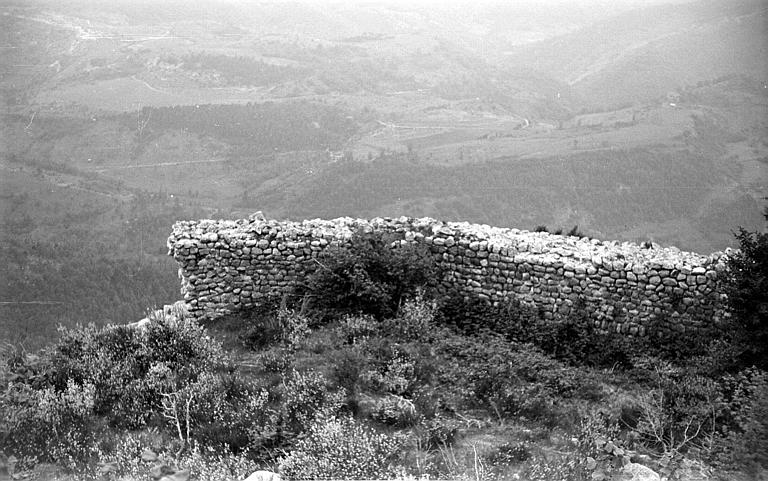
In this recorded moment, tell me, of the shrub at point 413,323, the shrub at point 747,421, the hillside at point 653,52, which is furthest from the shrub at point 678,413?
the hillside at point 653,52

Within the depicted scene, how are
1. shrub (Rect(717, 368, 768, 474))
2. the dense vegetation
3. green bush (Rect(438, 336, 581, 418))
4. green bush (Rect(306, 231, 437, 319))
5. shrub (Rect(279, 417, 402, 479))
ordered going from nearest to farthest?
shrub (Rect(279, 417, 402, 479)) → shrub (Rect(717, 368, 768, 474)) → the dense vegetation → green bush (Rect(438, 336, 581, 418)) → green bush (Rect(306, 231, 437, 319))

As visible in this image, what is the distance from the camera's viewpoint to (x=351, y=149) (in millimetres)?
40375

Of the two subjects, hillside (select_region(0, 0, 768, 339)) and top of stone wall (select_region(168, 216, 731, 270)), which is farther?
hillside (select_region(0, 0, 768, 339))

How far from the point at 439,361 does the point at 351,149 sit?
31700 mm

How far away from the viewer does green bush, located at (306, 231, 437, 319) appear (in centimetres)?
1122

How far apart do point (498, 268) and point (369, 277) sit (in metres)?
2.19

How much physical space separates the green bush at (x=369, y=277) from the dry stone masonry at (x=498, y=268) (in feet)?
1.31

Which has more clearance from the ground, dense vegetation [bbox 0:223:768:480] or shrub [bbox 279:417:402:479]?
shrub [bbox 279:417:402:479]

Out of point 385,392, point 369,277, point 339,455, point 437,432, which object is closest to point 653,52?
point 369,277

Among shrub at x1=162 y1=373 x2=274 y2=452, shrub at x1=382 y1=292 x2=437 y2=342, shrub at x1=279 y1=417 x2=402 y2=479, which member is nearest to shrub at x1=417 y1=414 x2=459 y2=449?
shrub at x1=279 y1=417 x2=402 y2=479

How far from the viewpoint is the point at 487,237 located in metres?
11.6

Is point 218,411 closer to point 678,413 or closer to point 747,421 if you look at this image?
point 678,413

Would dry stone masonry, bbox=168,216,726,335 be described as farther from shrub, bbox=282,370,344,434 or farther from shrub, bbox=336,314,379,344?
shrub, bbox=282,370,344,434

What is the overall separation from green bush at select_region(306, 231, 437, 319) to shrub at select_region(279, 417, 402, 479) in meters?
4.11
